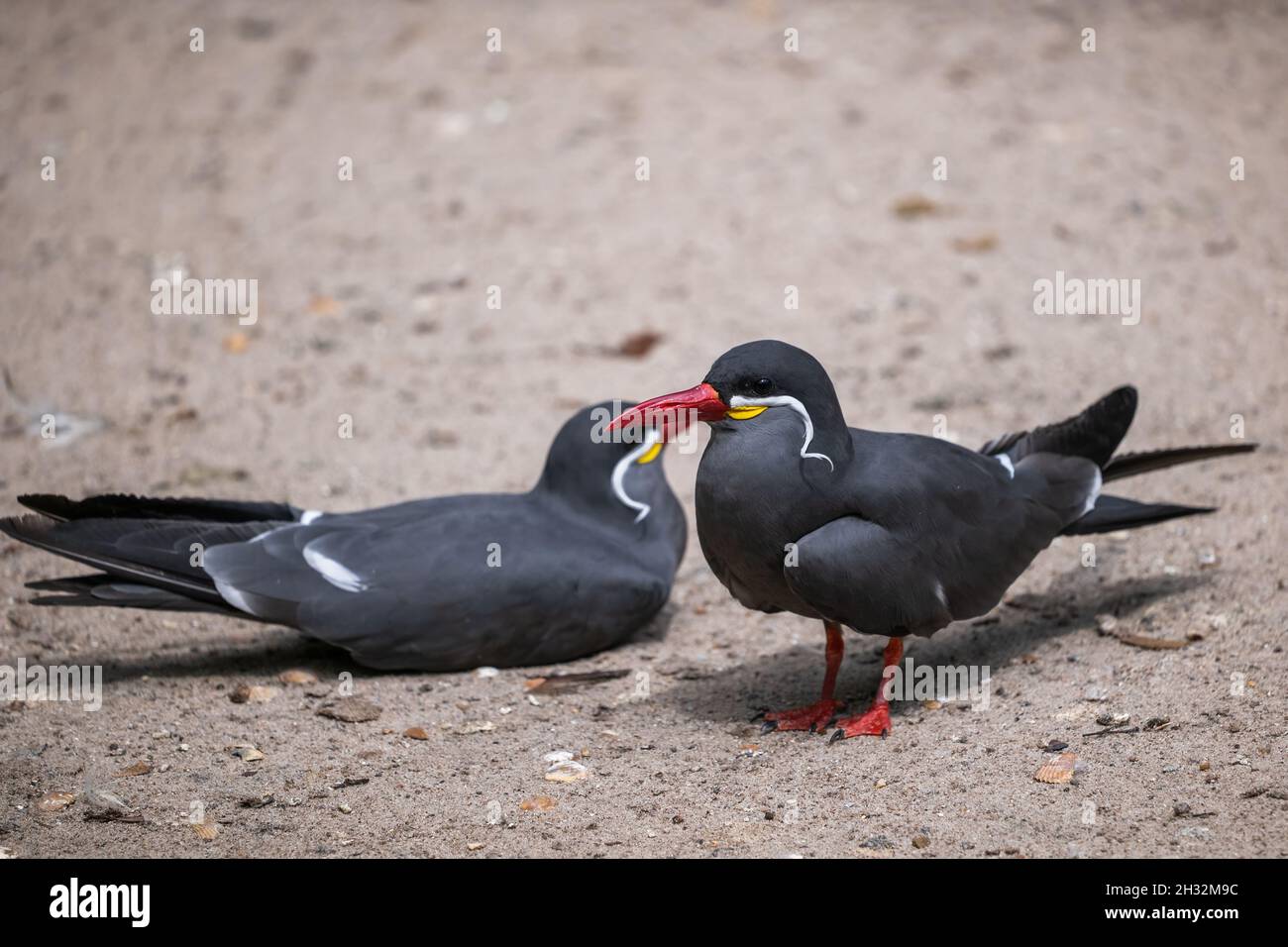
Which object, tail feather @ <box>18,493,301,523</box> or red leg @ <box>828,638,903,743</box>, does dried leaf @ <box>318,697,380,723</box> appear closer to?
tail feather @ <box>18,493,301,523</box>

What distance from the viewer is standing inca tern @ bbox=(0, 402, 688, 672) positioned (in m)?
4.62

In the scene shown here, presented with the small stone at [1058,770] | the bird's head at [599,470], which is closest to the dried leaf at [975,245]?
the bird's head at [599,470]

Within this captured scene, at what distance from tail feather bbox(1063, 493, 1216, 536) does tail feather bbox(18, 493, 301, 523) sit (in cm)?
270

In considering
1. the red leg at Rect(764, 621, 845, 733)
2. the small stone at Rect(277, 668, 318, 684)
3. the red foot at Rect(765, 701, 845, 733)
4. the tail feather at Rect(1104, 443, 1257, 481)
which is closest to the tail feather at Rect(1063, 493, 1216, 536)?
the tail feather at Rect(1104, 443, 1257, 481)

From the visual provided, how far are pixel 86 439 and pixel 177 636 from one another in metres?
1.87

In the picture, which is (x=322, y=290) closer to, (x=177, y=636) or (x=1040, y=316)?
(x=177, y=636)

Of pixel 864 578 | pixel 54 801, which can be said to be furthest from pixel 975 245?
pixel 54 801

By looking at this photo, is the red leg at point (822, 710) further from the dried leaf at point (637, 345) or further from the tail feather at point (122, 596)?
the dried leaf at point (637, 345)

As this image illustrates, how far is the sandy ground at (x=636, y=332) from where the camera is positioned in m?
3.89

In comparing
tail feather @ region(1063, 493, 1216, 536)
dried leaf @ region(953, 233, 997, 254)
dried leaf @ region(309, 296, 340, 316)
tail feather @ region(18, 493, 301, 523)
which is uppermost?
dried leaf @ region(953, 233, 997, 254)

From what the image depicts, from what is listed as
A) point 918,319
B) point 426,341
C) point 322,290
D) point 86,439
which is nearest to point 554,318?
point 426,341

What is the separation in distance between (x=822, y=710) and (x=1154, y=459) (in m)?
1.47

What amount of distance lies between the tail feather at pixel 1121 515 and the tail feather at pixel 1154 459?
0.11 meters

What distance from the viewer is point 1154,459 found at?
15.7 ft
